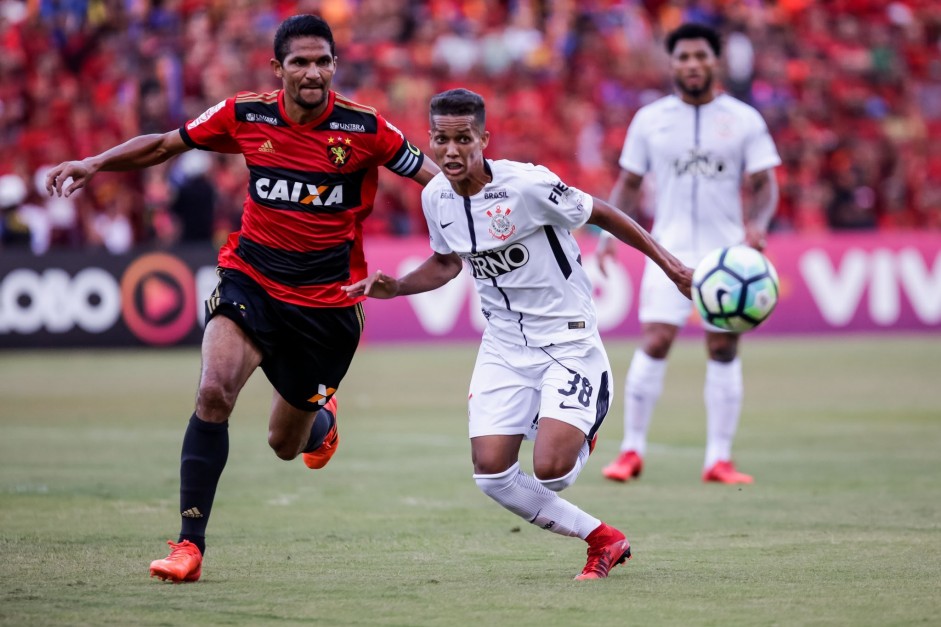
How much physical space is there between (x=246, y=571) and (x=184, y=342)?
45.7ft

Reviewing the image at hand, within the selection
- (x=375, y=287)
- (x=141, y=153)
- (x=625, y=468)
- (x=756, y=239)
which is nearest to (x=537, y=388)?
(x=375, y=287)

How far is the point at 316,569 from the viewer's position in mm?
6480

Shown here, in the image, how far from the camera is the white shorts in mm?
6500

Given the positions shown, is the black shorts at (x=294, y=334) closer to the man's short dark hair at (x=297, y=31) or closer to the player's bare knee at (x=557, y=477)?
the man's short dark hair at (x=297, y=31)

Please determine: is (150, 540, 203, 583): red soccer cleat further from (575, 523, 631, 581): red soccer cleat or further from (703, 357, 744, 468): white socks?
(703, 357, 744, 468): white socks

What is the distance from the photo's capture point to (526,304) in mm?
6688

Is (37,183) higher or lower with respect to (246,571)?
higher

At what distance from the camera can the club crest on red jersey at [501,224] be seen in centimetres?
651

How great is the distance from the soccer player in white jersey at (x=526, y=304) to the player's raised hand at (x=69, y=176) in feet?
4.58

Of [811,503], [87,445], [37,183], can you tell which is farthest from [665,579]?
[37,183]

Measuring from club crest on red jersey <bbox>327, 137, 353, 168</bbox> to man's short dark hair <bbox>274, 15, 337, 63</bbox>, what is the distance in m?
0.42

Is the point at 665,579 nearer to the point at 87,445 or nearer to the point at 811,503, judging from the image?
the point at 811,503

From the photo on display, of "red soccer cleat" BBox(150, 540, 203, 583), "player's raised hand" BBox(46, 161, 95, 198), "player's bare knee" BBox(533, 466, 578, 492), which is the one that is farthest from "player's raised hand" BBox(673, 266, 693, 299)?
"player's raised hand" BBox(46, 161, 95, 198)

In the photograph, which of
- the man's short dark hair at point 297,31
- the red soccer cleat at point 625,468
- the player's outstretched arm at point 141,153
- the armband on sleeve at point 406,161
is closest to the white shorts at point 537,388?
the armband on sleeve at point 406,161
